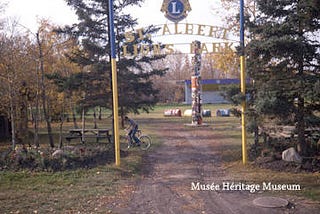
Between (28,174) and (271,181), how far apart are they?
6.64 metres

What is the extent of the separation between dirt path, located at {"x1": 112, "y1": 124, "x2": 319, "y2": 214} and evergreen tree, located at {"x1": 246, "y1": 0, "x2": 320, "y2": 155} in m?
2.51

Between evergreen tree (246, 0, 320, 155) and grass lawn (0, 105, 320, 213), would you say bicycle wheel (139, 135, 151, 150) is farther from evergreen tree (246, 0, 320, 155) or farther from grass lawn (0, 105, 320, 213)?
evergreen tree (246, 0, 320, 155)

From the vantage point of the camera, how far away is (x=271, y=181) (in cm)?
834

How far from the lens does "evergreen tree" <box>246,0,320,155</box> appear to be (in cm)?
891

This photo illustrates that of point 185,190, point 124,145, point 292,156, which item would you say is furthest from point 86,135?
point 292,156

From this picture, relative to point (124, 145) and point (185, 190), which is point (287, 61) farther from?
point (124, 145)

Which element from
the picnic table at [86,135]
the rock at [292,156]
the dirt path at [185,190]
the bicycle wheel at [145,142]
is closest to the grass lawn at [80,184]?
the dirt path at [185,190]

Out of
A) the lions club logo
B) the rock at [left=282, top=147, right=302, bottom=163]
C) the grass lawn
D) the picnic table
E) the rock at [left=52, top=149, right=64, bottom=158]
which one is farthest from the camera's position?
the picnic table

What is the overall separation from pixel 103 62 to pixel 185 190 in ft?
31.8

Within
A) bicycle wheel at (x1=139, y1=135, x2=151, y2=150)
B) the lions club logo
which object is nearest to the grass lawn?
bicycle wheel at (x1=139, y1=135, x2=151, y2=150)

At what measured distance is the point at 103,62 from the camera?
16125mm

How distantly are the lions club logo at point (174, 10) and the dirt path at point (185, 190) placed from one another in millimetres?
4965

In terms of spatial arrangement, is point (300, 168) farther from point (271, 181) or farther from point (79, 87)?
point (79, 87)

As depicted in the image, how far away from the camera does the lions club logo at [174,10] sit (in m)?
12.0
